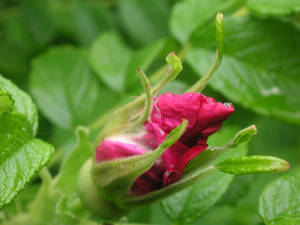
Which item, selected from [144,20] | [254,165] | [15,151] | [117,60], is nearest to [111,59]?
[117,60]

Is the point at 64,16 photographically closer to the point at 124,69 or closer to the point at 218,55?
the point at 124,69

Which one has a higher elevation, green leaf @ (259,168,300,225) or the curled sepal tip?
the curled sepal tip

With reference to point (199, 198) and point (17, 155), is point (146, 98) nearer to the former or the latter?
point (17, 155)

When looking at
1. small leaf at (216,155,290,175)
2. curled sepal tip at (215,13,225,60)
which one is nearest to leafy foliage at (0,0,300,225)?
small leaf at (216,155,290,175)

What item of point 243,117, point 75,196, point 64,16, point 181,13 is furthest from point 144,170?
point 64,16

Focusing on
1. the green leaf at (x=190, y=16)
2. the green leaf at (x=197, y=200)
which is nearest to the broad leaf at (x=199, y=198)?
the green leaf at (x=197, y=200)

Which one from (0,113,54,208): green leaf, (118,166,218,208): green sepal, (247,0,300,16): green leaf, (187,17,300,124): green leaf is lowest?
(187,17,300,124): green leaf

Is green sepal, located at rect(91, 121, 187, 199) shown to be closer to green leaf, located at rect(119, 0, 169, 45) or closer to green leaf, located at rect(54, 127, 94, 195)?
green leaf, located at rect(54, 127, 94, 195)
